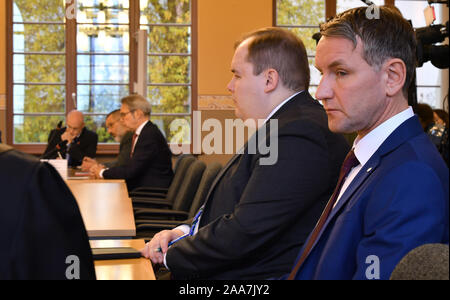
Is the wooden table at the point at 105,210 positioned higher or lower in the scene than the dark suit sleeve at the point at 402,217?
lower

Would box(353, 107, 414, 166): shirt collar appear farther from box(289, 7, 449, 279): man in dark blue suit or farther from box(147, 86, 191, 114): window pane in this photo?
box(147, 86, 191, 114): window pane

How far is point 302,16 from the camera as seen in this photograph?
9.77m

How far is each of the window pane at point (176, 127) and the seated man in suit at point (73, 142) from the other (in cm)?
182

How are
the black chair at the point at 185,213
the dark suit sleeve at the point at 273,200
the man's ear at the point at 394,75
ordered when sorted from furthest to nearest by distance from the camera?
the black chair at the point at 185,213 < the dark suit sleeve at the point at 273,200 < the man's ear at the point at 394,75

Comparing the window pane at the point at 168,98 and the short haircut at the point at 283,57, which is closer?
the short haircut at the point at 283,57

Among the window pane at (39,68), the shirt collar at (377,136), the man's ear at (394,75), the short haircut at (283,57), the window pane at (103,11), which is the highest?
the window pane at (103,11)

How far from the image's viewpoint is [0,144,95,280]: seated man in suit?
871 millimetres

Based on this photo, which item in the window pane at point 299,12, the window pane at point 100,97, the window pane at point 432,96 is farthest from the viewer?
the window pane at point 432,96

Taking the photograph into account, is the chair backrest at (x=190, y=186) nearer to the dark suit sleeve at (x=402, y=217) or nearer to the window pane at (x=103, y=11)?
the dark suit sleeve at (x=402, y=217)

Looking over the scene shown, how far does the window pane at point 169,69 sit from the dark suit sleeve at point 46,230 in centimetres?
857

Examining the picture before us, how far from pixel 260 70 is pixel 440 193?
3.81ft

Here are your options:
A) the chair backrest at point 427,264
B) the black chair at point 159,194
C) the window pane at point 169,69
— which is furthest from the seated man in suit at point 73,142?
the chair backrest at point 427,264

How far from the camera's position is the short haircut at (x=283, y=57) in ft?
7.26

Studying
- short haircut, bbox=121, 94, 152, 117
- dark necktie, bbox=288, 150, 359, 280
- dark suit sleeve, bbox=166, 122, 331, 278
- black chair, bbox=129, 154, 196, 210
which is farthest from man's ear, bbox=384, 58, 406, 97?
short haircut, bbox=121, 94, 152, 117
